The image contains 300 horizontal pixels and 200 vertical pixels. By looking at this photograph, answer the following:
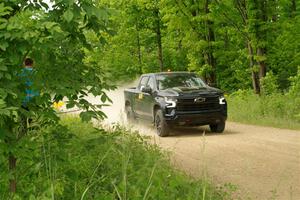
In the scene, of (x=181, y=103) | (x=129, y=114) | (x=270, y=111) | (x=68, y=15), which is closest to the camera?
(x=68, y=15)

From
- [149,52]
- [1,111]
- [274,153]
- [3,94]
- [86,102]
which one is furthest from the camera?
[149,52]

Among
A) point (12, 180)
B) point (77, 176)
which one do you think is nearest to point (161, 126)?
point (77, 176)

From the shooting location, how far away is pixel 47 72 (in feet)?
17.1

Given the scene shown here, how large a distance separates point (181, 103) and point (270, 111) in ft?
18.3

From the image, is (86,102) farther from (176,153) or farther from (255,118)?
(255,118)

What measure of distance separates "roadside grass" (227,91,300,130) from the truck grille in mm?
2543

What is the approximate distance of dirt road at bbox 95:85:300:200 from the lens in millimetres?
7867

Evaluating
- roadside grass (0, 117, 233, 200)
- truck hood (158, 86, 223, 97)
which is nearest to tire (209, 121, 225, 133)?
truck hood (158, 86, 223, 97)

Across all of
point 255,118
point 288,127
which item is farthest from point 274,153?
point 255,118

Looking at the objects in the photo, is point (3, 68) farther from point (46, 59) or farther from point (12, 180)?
point (12, 180)

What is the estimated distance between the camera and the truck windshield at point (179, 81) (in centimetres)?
1602

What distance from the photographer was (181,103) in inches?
587

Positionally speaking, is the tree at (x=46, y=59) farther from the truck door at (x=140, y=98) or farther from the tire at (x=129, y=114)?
the tire at (x=129, y=114)

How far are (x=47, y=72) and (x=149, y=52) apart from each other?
136ft
